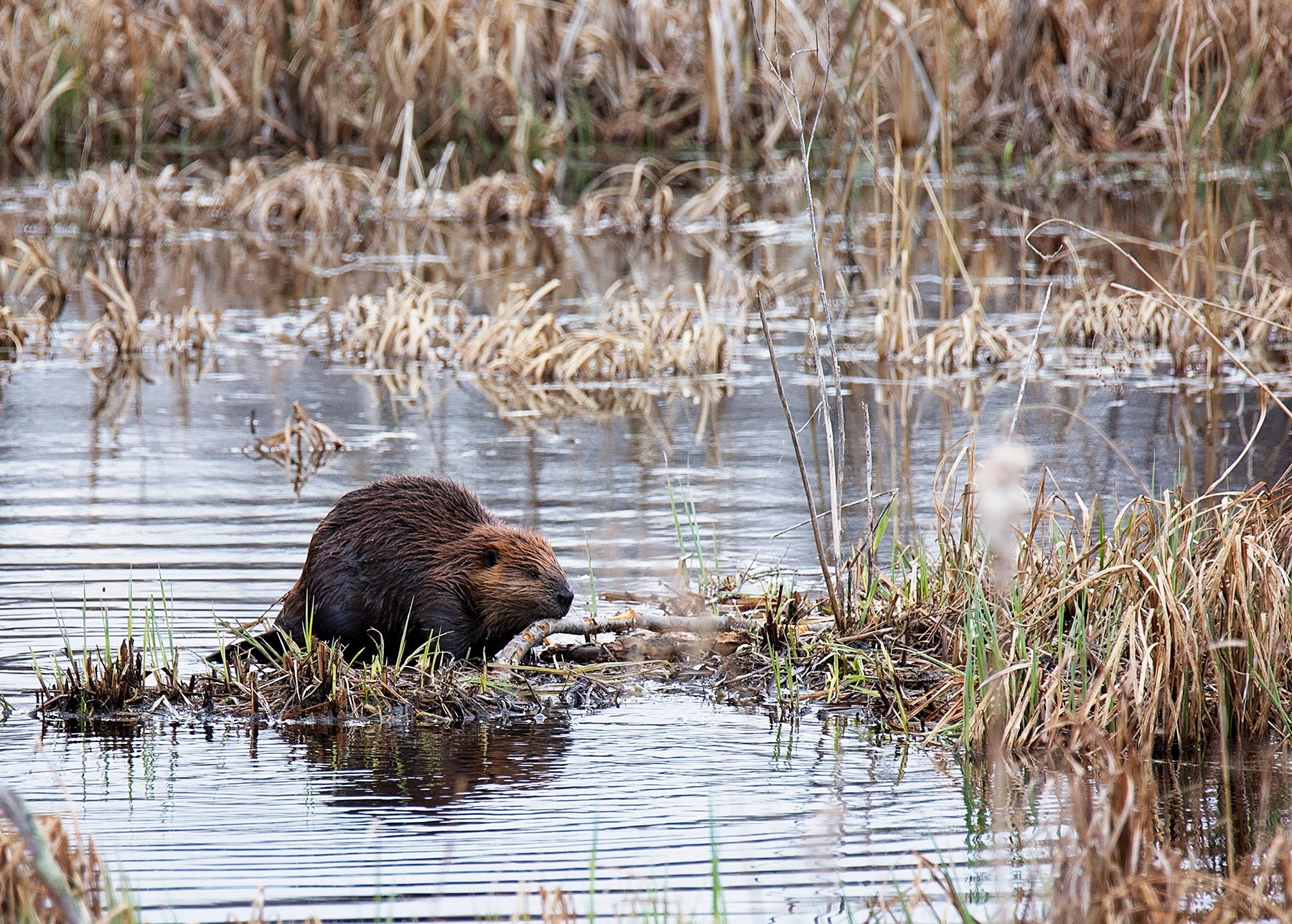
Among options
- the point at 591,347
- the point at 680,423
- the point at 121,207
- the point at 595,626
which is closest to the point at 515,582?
the point at 595,626

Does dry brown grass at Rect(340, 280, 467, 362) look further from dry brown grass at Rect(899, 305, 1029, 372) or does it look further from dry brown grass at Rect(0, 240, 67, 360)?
dry brown grass at Rect(899, 305, 1029, 372)

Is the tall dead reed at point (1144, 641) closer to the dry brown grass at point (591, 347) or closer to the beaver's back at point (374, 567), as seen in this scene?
the beaver's back at point (374, 567)

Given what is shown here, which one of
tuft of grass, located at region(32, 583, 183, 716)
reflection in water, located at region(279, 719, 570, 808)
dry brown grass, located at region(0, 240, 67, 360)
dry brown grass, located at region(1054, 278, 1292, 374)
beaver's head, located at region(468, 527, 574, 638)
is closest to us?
reflection in water, located at region(279, 719, 570, 808)

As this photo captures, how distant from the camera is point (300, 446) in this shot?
8.60 m

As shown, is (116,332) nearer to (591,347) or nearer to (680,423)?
(591,347)

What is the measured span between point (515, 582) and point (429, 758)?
0.80 m

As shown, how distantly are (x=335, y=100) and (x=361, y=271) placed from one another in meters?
4.98

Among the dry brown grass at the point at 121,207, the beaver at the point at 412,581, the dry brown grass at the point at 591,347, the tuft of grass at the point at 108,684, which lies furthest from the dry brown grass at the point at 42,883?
the dry brown grass at the point at 121,207

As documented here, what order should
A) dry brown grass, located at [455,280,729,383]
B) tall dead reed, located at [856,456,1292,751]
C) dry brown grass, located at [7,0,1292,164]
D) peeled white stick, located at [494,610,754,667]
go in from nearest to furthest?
tall dead reed, located at [856,456,1292,751] < peeled white stick, located at [494,610,754,667] < dry brown grass, located at [455,280,729,383] < dry brown grass, located at [7,0,1292,164]

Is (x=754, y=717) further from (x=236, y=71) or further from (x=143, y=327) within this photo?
(x=236, y=71)

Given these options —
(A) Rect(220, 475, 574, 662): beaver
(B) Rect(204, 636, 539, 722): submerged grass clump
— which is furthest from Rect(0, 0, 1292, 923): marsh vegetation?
(A) Rect(220, 475, 574, 662): beaver

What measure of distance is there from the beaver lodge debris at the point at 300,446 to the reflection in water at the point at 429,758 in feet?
11.9

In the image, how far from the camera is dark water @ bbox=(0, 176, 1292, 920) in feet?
12.6

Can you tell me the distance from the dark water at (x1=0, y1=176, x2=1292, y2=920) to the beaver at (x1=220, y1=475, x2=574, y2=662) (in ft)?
1.37
